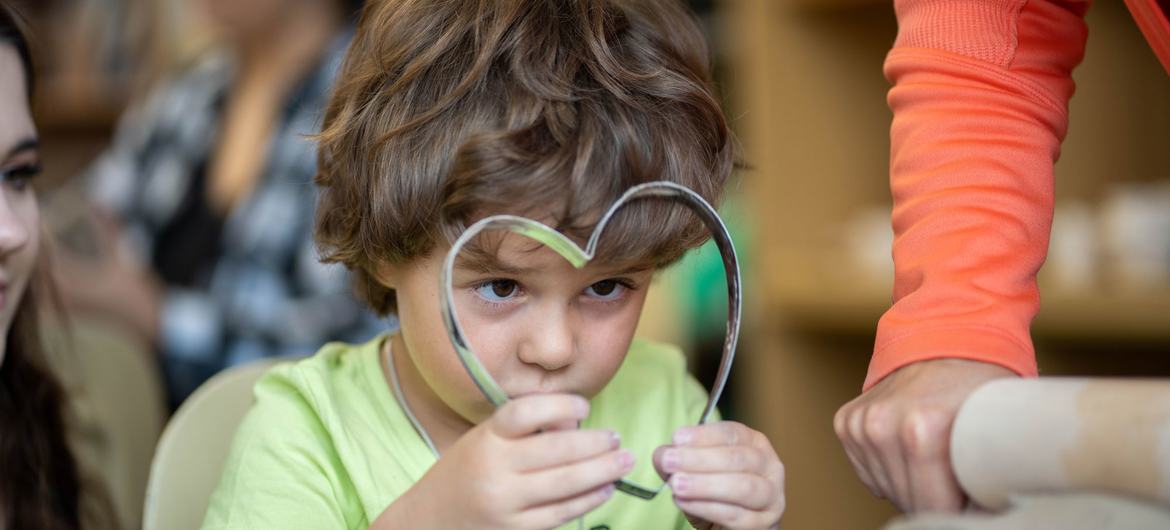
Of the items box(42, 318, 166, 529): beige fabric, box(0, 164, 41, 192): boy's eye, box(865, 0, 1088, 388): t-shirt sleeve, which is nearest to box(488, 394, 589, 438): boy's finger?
box(865, 0, 1088, 388): t-shirt sleeve

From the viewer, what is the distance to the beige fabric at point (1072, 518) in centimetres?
49

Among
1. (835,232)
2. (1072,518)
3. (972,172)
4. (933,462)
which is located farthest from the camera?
(835,232)

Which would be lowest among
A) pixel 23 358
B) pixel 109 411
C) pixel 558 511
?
pixel 109 411

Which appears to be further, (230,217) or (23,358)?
(230,217)

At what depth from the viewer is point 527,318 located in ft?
2.53

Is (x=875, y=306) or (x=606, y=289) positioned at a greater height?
(x=606, y=289)

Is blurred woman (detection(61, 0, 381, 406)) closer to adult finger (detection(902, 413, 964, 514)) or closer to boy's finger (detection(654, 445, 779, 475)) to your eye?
boy's finger (detection(654, 445, 779, 475))

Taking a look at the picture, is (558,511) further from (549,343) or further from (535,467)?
(549,343)

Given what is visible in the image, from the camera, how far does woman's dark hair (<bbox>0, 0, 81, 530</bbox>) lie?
108cm

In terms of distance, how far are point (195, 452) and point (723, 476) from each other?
21.1 inches

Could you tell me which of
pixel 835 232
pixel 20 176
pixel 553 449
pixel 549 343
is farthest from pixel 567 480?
pixel 835 232

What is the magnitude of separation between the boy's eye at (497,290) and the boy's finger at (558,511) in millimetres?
174

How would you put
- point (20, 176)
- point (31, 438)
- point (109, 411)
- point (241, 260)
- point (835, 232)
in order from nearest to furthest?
point (20, 176) < point (31, 438) < point (109, 411) < point (241, 260) < point (835, 232)

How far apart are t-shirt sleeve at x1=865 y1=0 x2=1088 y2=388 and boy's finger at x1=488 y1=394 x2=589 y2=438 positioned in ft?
0.66
